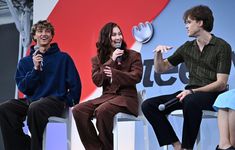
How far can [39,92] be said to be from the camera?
3035 mm

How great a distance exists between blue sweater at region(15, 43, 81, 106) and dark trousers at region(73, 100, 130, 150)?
7.9 inches

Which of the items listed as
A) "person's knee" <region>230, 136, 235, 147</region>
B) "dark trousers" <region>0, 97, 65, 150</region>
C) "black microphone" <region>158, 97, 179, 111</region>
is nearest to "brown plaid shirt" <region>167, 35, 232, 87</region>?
"black microphone" <region>158, 97, 179, 111</region>

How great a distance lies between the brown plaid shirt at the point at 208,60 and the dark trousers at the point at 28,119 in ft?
2.91

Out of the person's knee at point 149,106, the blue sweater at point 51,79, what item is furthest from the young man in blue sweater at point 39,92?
the person's knee at point 149,106

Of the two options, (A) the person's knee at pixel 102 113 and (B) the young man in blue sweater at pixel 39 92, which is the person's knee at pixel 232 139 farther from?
(B) the young man in blue sweater at pixel 39 92

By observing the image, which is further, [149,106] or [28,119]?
[28,119]

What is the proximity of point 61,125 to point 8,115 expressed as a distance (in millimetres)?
957

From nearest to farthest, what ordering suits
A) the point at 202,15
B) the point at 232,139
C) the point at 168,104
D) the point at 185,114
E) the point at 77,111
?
1. the point at 232,139
2. the point at 185,114
3. the point at 168,104
4. the point at 202,15
5. the point at 77,111

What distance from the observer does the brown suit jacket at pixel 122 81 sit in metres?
2.81

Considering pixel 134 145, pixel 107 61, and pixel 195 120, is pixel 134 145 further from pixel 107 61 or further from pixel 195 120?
pixel 195 120

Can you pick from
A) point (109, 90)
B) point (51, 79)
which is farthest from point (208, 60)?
point (51, 79)

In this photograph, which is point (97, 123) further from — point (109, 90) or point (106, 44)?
point (106, 44)

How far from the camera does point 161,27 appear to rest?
343 cm

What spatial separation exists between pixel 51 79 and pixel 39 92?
0.12m
